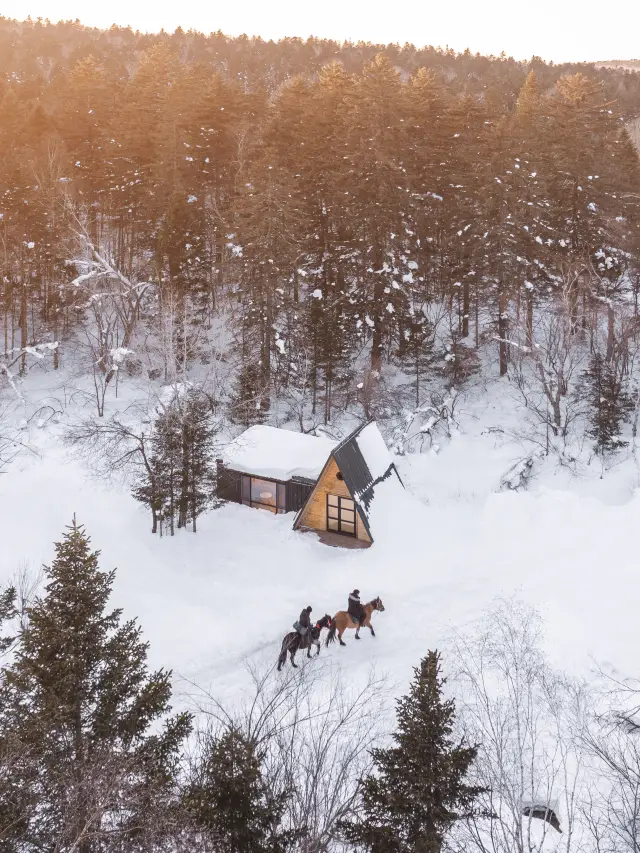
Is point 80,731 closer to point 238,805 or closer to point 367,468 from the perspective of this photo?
point 238,805

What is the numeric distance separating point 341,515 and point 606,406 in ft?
48.4

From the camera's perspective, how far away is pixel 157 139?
38438 mm

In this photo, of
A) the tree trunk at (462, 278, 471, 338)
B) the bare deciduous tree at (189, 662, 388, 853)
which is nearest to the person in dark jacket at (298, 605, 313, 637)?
the bare deciduous tree at (189, 662, 388, 853)

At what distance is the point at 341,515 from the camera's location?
20531 millimetres

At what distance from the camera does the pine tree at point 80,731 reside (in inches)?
329

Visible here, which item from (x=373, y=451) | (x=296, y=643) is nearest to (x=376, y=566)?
(x=296, y=643)

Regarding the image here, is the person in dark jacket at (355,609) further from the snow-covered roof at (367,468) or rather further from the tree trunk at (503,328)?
the tree trunk at (503,328)

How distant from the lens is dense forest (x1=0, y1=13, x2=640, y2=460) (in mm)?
30812

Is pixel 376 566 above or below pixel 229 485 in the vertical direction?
below

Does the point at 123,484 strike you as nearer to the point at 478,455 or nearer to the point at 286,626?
the point at 286,626

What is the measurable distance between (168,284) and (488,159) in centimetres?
2058

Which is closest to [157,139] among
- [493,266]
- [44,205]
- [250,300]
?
[44,205]

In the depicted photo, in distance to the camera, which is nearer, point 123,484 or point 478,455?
point 123,484

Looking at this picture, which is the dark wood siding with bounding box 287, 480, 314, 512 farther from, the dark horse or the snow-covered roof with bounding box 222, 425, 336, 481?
the dark horse
